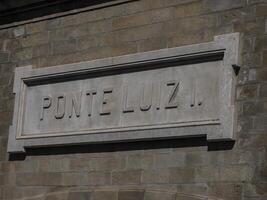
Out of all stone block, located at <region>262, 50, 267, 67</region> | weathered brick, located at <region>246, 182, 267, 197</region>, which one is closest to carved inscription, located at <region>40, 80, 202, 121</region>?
stone block, located at <region>262, 50, 267, 67</region>

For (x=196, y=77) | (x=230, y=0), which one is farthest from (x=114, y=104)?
(x=230, y=0)

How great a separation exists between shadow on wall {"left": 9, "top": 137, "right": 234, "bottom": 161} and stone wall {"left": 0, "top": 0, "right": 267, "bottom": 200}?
0.4 inches

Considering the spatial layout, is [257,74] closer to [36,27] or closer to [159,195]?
[159,195]

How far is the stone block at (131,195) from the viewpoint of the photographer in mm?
7488

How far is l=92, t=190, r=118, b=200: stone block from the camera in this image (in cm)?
772

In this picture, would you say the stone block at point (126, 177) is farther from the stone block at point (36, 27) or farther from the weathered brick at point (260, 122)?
the stone block at point (36, 27)

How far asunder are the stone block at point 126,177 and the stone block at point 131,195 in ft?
0.33

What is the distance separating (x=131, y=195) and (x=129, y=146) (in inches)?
20.4

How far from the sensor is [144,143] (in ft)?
25.1

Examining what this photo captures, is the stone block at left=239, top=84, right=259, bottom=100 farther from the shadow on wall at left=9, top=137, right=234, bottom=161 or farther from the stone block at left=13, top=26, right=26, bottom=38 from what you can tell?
the stone block at left=13, top=26, right=26, bottom=38

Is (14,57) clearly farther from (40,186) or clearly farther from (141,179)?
(141,179)

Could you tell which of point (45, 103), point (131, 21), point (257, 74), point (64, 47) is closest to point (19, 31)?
point (64, 47)

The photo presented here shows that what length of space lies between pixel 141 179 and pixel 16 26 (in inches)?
117

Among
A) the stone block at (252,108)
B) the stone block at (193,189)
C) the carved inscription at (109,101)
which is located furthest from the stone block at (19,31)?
the stone block at (252,108)
